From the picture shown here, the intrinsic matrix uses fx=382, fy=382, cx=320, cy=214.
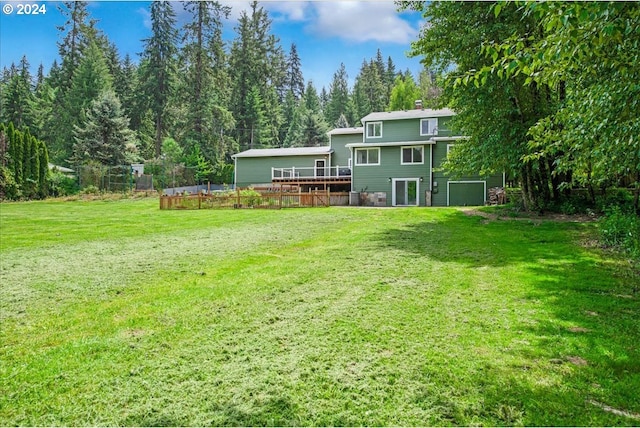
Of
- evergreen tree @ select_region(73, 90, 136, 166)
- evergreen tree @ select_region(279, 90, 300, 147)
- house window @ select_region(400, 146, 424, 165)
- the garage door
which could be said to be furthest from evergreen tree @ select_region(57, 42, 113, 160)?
the garage door

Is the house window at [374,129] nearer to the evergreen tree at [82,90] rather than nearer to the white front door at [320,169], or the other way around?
the white front door at [320,169]

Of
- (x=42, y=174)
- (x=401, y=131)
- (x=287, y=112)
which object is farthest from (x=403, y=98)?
(x=42, y=174)

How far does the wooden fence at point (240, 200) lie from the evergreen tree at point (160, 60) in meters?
25.7

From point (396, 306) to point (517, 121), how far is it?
36.2 ft

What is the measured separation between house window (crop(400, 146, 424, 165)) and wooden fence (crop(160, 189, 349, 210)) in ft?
24.1

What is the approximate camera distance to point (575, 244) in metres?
8.24

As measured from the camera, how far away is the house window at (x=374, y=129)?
26234mm

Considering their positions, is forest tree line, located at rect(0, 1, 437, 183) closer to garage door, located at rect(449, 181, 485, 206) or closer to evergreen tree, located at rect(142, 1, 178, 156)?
evergreen tree, located at rect(142, 1, 178, 156)

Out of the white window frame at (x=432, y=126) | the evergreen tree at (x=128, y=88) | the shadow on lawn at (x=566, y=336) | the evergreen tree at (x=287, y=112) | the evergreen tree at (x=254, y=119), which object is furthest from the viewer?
the evergreen tree at (x=287, y=112)

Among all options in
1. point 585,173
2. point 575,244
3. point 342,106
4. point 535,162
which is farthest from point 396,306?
point 342,106

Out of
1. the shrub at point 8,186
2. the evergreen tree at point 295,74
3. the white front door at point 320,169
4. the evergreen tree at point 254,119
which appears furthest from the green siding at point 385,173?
the evergreen tree at point 295,74

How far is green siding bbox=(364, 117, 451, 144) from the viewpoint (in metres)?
25.1

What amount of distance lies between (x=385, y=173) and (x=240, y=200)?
10108mm

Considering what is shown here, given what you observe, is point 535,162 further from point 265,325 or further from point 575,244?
point 265,325
